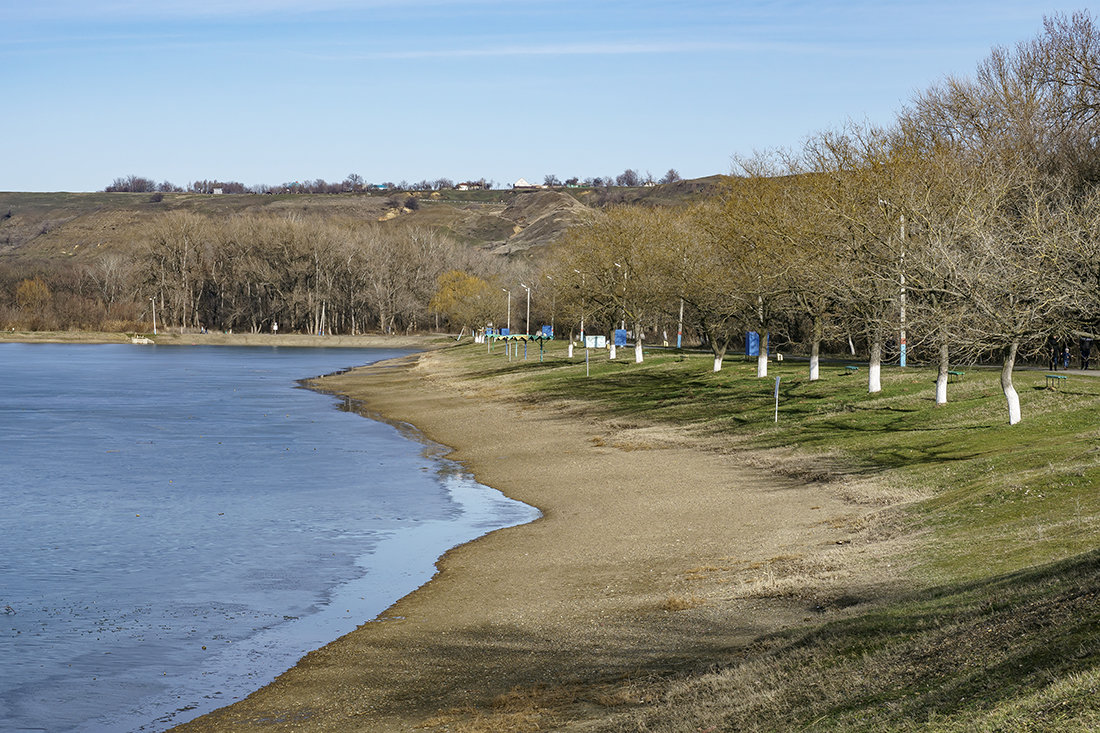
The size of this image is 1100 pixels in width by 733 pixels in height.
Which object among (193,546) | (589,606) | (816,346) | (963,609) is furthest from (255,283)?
(963,609)

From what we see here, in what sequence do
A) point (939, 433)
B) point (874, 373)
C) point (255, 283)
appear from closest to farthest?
point (939, 433) → point (874, 373) → point (255, 283)

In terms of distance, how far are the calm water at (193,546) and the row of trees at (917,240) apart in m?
12.9

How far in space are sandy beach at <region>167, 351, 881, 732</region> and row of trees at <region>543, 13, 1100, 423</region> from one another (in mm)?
5623

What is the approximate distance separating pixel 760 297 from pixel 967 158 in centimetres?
1094

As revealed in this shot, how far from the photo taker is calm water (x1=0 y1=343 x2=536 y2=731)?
53.4 ft

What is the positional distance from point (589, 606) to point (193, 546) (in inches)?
463

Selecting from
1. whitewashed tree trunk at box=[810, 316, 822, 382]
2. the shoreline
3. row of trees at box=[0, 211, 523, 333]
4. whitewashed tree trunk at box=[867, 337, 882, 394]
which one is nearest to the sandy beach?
whitewashed tree trunk at box=[867, 337, 882, 394]

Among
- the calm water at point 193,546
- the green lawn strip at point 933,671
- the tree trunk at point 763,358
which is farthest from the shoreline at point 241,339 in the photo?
the green lawn strip at point 933,671

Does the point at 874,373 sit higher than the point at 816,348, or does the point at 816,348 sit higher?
the point at 816,348

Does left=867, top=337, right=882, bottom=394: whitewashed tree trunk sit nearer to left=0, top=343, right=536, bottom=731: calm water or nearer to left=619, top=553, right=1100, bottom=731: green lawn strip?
left=0, top=343, right=536, bottom=731: calm water

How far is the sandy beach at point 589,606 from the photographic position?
1375 centimetres

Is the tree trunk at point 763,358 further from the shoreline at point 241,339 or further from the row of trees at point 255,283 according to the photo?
the row of trees at point 255,283

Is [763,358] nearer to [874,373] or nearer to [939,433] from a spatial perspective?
[874,373]

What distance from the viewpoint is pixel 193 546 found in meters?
25.8
